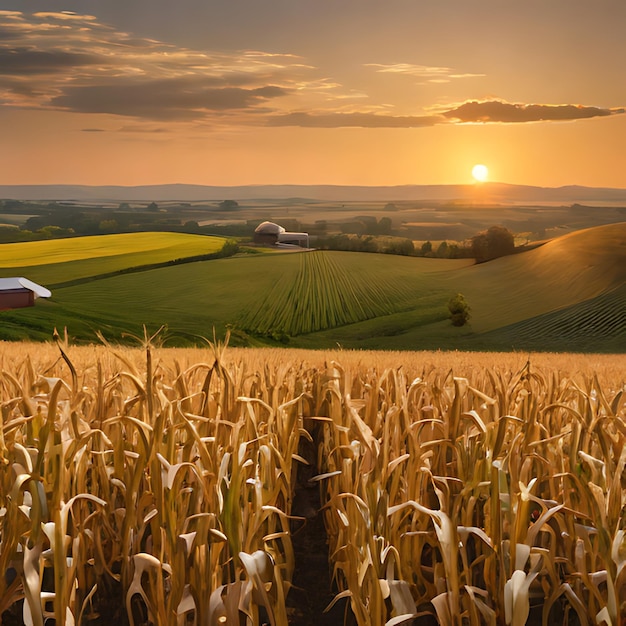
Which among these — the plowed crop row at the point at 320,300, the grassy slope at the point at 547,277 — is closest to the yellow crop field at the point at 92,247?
the plowed crop row at the point at 320,300

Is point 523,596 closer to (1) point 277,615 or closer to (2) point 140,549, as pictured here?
(1) point 277,615

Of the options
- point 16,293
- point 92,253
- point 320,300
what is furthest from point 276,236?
point 16,293

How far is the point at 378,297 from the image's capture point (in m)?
46.6

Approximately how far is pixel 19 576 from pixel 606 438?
217 cm

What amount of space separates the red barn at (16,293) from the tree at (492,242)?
85.0ft

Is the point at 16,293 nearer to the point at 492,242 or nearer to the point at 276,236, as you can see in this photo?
the point at 276,236

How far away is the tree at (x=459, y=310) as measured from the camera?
43.4 meters

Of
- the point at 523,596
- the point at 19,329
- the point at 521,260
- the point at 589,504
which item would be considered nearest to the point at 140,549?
the point at 523,596

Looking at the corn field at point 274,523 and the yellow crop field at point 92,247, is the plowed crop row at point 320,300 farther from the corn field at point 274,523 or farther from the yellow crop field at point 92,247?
the corn field at point 274,523

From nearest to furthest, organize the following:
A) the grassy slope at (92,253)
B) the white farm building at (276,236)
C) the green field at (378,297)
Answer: the green field at (378,297) < the grassy slope at (92,253) < the white farm building at (276,236)

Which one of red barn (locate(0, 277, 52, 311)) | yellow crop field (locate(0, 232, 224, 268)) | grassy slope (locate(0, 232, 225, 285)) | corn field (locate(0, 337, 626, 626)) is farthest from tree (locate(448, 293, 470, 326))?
corn field (locate(0, 337, 626, 626))

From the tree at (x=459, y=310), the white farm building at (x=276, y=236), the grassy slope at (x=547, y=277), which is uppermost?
the white farm building at (x=276, y=236)

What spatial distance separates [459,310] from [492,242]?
6097 millimetres

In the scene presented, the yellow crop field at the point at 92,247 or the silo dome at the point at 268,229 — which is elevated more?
the silo dome at the point at 268,229
